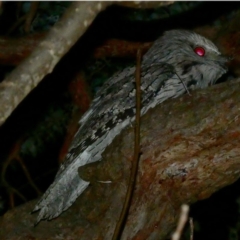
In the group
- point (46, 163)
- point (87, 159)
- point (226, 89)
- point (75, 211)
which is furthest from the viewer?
point (46, 163)

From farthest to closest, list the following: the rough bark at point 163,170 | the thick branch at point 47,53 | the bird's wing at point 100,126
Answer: the bird's wing at point 100,126 → the rough bark at point 163,170 → the thick branch at point 47,53

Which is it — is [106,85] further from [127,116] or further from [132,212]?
[132,212]

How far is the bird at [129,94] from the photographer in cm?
320

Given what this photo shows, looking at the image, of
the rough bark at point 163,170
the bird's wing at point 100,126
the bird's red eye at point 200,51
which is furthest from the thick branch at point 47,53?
the bird's red eye at point 200,51

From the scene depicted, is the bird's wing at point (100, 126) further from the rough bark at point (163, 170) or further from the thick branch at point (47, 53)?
the thick branch at point (47, 53)

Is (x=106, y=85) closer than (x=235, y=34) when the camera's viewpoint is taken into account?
Yes

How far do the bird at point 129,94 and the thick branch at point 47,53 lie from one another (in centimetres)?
145

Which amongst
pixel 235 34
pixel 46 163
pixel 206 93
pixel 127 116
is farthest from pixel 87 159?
pixel 46 163

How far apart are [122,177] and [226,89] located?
61cm

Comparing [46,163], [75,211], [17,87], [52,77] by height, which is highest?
[17,87]

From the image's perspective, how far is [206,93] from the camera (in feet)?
9.14

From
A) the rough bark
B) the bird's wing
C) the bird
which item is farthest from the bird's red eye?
the rough bark

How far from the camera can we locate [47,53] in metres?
1.65

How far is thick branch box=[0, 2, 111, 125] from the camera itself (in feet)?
5.24
